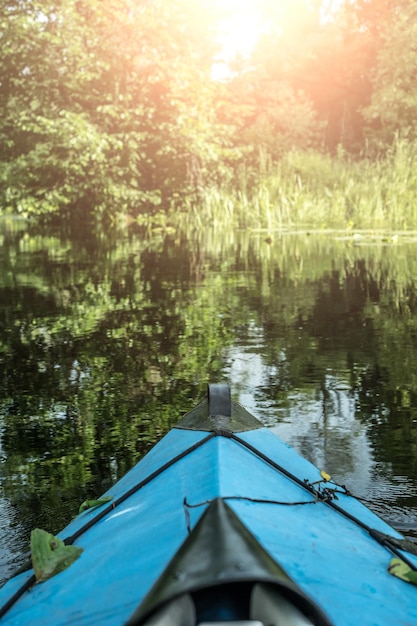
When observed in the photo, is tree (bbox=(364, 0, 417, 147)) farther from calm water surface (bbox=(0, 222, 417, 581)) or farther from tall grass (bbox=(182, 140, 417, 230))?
calm water surface (bbox=(0, 222, 417, 581))

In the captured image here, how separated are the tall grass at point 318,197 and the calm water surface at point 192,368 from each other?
5.51m

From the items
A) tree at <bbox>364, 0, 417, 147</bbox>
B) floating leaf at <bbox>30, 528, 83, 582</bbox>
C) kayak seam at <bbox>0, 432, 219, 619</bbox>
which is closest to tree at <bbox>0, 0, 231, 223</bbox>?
tree at <bbox>364, 0, 417, 147</bbox>

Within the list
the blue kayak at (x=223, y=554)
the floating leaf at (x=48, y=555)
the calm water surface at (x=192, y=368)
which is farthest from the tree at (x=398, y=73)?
the floating leaf at (x=48, y=555)

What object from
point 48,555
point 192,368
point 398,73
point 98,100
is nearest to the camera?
point 48,555

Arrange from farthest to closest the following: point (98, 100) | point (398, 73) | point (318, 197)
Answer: point (398, 73)
point (98, 100)
point (318, 197)

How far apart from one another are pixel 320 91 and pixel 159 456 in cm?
3497

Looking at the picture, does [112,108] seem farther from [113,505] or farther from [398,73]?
[113,505]

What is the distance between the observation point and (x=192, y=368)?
20.7 ft

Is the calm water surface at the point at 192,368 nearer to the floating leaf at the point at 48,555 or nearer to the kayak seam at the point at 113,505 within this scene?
the kayak seam at the point at 113,505

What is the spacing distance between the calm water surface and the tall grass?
18.1ft

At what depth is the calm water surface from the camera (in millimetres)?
4109

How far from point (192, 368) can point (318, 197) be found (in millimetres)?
14299

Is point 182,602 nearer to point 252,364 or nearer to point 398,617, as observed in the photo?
point 398,617

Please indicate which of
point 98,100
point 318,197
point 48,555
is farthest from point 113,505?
point 98,100
